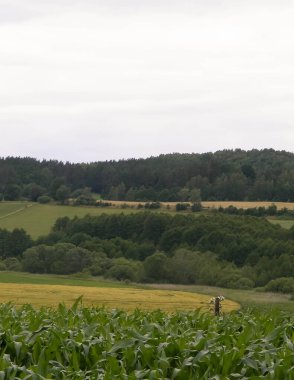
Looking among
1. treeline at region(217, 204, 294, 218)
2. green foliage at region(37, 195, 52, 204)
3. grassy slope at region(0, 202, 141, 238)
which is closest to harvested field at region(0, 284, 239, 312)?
grassy slope at region(0, 202, 141, 238)

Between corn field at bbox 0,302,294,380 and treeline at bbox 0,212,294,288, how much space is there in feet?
159

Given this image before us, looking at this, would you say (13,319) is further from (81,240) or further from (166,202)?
(166,202)

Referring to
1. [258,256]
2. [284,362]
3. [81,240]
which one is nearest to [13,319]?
[284,362]

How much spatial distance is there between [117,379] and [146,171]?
117646 mm

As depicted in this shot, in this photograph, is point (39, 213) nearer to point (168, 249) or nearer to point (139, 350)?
point (168, 249)

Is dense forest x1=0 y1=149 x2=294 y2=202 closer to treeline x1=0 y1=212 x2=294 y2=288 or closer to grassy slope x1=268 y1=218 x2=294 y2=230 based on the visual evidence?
grassy slope x1=268 y1=218 x2=294 y2=230

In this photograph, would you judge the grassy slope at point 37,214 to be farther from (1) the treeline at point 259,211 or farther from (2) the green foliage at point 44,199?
(1) the treeline at point 259,211

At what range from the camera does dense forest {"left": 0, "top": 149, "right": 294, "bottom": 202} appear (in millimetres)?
110688

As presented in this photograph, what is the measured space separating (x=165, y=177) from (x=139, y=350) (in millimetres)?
113141

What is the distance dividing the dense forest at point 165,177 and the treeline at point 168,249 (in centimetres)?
2349

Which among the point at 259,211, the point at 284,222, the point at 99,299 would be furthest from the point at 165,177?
the point at 99,299

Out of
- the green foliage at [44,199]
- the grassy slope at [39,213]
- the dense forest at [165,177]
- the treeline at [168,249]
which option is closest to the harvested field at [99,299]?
the treeline at [168,249]

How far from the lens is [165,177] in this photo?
122 meters

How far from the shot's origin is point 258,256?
69.2 meters
